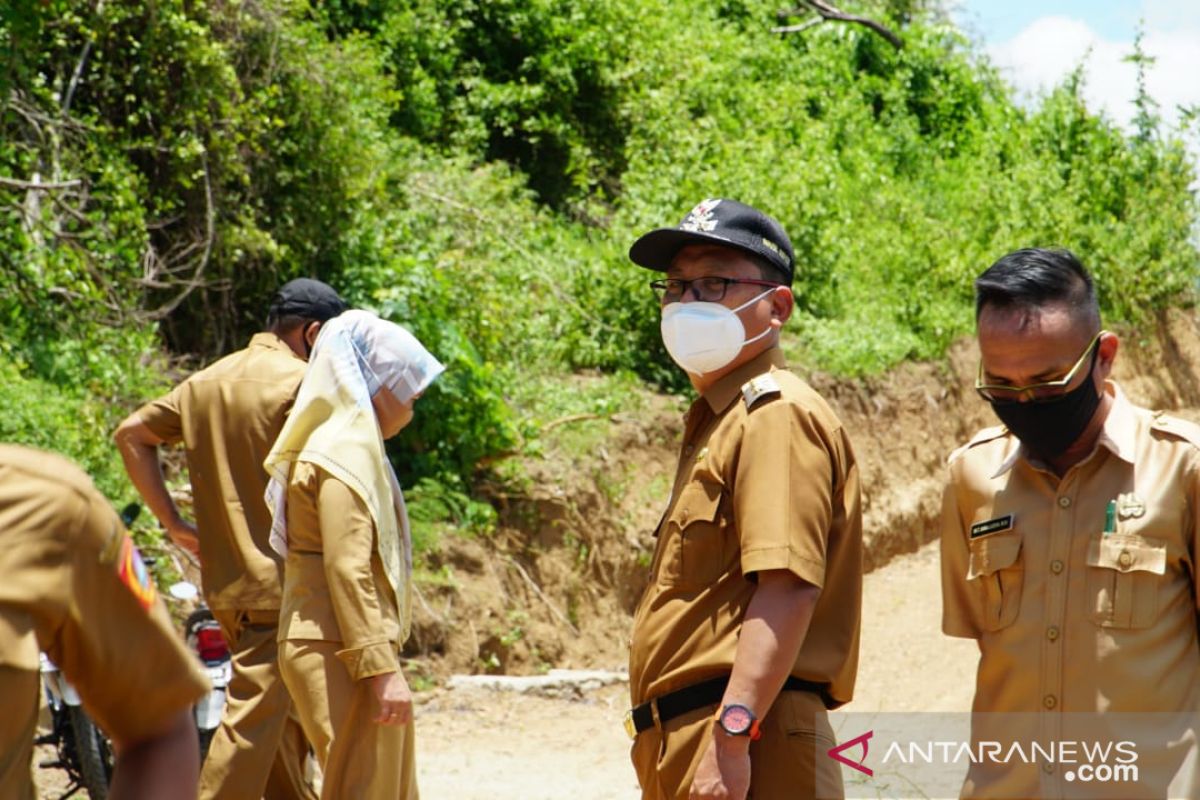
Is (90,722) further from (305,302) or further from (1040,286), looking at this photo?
(1040,286)

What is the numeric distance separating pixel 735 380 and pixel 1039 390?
0.84 m

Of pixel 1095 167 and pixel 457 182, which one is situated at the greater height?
pixel 1095 167

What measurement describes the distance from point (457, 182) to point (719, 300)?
10025 millimetres

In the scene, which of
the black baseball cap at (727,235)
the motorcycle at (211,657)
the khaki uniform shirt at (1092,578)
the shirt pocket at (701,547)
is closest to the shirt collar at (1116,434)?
the khaki uniform shirt at (1092,578)

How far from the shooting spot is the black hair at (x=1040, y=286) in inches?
128

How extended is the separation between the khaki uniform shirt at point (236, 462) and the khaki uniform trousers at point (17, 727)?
351cm

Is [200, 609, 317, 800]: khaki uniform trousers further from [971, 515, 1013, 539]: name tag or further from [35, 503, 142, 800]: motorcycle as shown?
[971, 515, 1013, 539]: name tag

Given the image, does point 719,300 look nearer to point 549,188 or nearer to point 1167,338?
point 549,188

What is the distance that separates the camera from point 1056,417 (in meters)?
3.24

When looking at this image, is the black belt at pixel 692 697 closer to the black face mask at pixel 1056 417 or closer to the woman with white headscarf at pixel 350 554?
the black face mask at pixel 1056 417

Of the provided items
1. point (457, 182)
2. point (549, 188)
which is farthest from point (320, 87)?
point (549, 188)

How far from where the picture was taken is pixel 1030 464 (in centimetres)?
332

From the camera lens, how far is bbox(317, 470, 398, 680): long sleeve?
434cm

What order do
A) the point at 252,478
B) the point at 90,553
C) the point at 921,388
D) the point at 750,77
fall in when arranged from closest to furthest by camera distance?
the point at 90,553
the point at 252,478
the point at 921,388
the point at 750,77
